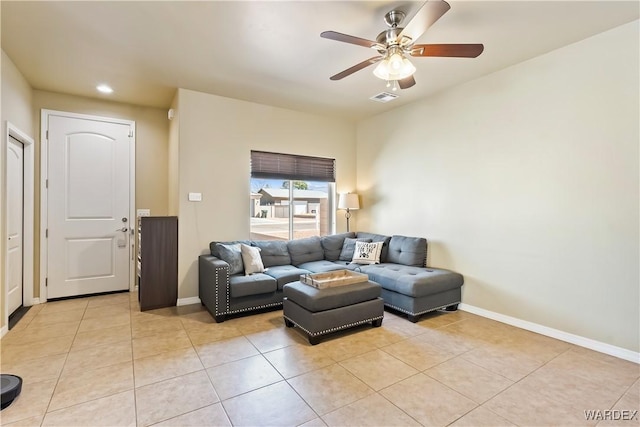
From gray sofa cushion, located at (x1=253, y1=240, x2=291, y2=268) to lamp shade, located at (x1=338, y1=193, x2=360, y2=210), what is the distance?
4.27 ft

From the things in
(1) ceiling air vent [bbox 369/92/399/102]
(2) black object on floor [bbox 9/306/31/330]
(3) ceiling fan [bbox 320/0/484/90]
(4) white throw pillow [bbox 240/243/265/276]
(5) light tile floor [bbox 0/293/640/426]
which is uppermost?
(1) ceiling air vent [bbox 369/92/399/102]

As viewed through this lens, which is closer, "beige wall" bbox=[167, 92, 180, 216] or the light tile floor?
the light tile floor

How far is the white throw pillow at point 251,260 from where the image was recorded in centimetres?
379

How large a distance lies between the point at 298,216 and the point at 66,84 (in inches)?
141

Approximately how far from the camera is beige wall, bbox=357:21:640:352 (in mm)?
2662

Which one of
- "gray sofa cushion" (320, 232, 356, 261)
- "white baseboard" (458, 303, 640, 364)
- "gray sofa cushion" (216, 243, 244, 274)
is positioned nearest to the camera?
"white baseboard" (458, 303, 640, 364)

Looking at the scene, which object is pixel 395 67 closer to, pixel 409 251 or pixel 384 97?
pixel 384 97

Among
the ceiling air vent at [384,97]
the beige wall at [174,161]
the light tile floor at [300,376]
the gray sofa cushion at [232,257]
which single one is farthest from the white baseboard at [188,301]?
the ceiling air vent at [384,97]

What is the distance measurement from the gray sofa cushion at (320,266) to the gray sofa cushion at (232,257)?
0.91 metres

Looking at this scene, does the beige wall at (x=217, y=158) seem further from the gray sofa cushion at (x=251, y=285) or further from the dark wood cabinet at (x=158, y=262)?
the gray sofa cushion at (x=251, y=285)

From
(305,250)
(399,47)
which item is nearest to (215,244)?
(305,250)

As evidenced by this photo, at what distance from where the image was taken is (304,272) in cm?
395

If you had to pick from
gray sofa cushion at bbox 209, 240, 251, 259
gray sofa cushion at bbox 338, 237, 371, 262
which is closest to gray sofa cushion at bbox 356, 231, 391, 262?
gray sofa cushion at bbox 338, 237, 371, 262

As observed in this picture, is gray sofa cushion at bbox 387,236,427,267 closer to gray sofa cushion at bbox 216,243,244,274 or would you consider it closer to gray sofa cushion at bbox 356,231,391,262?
gray sofa cushion at bbox 356,231,391,262
